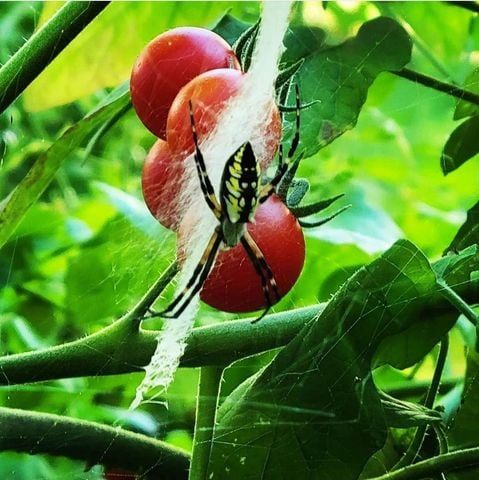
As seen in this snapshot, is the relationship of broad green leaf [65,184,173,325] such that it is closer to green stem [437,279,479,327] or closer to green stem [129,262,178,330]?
green stem [129,262,178,330]

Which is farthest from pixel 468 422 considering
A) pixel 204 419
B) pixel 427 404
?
pixel 204 419

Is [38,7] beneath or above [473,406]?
above

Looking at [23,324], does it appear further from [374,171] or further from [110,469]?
[374,171]

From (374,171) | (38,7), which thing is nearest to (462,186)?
(374,171)

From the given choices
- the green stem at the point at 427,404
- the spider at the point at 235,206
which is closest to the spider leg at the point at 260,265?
the spider at the point at 235,206

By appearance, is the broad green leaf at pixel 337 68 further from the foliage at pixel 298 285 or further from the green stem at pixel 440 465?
the green stem at pixel 440 465

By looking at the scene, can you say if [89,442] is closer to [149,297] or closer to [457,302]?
[149,297]
